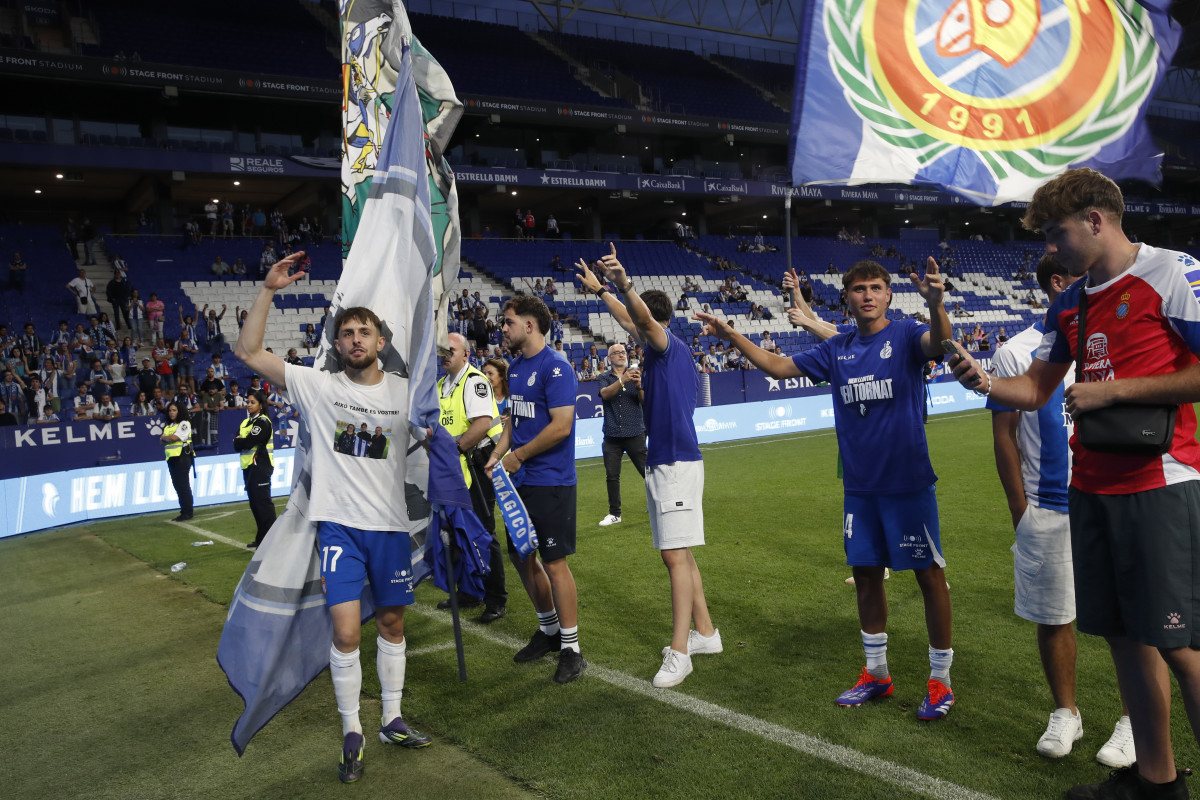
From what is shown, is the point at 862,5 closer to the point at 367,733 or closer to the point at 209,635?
the point at 367,733

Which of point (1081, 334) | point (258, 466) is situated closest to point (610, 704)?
point (1081, 334)

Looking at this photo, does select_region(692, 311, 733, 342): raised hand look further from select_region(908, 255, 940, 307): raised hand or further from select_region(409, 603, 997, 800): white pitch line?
select_region(409, 603, 997, 800): white pitch line

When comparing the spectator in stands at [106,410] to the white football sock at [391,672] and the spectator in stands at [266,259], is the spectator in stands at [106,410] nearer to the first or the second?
the spectator in stands at [266,259]

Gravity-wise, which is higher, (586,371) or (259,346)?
(259,346)

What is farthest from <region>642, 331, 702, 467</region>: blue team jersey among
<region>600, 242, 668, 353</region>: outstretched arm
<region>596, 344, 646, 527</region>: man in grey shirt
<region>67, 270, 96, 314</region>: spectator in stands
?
<region>67, 270, 96, 314</region>: spectator in stands

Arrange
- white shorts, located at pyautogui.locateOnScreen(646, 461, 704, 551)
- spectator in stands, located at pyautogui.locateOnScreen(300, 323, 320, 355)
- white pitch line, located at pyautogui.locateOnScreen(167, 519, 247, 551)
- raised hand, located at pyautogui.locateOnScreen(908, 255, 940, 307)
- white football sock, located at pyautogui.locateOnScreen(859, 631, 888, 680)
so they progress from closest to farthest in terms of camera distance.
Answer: raised hand, located at pyautogui.locateOnScreen(908, 255, 940, 307) → white football sock, located at pyautogui.locateOnScreen(859, 631, 888, 680) → white shorts, located at pyautogui.locateOnScreen(646, 461, 704, 551) → white pitch line, located at pyautogui.locateOnScreen(167, 519, 247, 551) → spectator in stands, located at pyautogui.locateOnScreen(300, 323, 320, 355)

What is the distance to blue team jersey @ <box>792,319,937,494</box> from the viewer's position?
13.2ft

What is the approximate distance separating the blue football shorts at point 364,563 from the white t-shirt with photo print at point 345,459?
58 mm

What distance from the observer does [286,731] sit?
175 inches

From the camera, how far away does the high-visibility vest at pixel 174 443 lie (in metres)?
12.3

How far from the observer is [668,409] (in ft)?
16.3

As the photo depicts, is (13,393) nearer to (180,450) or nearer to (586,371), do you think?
(180,450)

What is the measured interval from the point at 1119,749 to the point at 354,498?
3.52 metres

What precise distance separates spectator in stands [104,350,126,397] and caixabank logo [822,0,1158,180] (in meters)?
18.8
